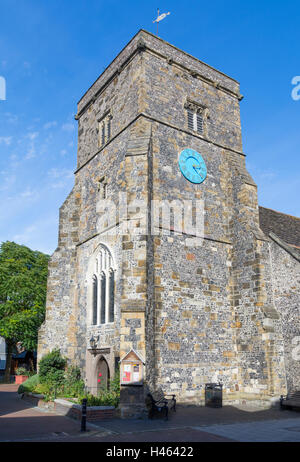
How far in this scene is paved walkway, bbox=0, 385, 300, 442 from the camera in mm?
9734

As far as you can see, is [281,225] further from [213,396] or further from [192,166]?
[213,396]

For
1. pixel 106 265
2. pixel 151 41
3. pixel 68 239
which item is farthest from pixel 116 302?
pixel 151 41

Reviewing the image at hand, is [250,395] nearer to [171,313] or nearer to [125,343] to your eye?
[171,313]

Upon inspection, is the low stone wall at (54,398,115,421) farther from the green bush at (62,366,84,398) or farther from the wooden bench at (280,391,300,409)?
the wooden bench at (280,391,300,409)

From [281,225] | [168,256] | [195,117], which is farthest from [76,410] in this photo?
[281,225]

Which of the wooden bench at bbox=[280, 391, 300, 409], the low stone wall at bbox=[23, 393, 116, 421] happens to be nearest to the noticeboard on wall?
the low stone wall at bbox=[23, 393, 116, 421]

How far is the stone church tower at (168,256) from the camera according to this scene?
1529 cm

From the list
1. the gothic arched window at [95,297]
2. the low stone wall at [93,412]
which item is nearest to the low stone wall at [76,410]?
the low stone wall at [93,412]

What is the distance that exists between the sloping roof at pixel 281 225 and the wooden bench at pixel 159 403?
404 inches

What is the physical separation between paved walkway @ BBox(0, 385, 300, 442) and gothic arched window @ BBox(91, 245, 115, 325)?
4560mm

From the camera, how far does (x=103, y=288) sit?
18.1 meters

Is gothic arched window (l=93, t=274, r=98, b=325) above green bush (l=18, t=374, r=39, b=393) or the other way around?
above

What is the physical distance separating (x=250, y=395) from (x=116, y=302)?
671 cm
